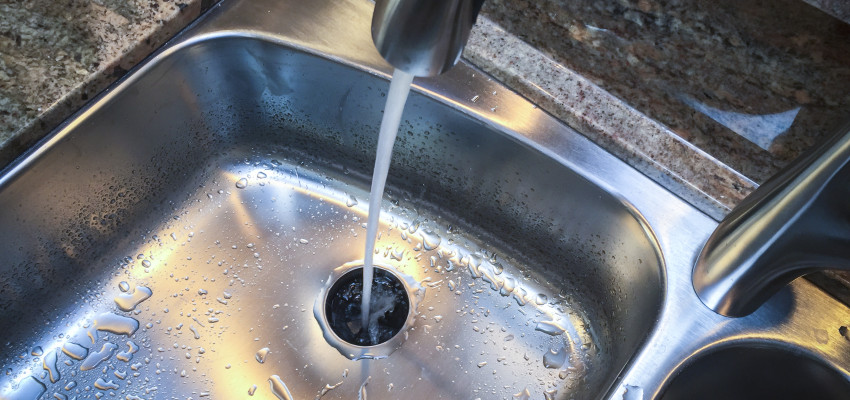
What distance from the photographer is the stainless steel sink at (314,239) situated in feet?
2.44

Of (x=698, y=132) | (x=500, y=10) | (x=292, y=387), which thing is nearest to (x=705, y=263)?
(x=698, y=132)

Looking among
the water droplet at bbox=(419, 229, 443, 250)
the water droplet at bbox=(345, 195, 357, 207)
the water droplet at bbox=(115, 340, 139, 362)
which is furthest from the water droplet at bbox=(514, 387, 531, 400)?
the water droplet at bbox=(115, 340, 139, 362)

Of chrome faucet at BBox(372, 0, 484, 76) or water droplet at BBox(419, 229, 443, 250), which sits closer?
chrome faucet at BBox(372, 0, 484, 76)

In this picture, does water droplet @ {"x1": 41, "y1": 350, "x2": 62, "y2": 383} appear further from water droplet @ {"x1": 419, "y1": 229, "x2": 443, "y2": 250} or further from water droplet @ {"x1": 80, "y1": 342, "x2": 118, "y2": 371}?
water droplet @ {"x1": 419, "y1": 229, "x2": 443, "y2": 250}

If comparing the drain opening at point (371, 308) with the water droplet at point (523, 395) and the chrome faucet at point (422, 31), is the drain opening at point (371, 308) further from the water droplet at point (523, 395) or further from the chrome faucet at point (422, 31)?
the chrome faucet at point (422, 31)

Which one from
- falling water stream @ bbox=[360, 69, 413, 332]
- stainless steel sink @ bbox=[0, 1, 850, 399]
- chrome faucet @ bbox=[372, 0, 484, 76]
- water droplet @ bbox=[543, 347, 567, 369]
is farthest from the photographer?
water droplet @ bbox=[543, 347, 567, 369]

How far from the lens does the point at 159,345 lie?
0.83m

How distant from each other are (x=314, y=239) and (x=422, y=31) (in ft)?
1.63

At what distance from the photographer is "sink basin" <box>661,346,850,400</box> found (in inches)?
26.7

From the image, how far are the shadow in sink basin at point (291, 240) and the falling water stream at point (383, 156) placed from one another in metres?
0.09

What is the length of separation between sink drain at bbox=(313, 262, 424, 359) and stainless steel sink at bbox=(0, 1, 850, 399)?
0.05 feet

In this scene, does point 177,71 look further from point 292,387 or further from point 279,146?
point 292,387

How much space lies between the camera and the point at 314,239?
3.08ft

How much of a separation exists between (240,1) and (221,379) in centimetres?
52
